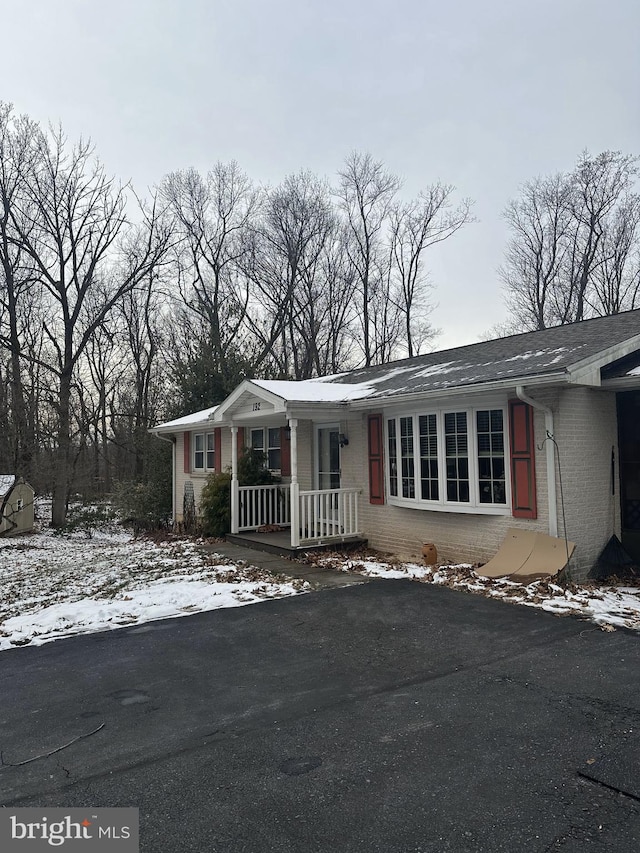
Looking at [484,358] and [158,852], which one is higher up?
[484,358]

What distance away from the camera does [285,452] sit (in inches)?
501

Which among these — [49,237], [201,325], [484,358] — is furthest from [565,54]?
[201,325]

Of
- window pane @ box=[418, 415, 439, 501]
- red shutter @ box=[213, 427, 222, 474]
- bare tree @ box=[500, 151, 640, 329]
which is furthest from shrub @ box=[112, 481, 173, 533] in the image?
bare tree @ box=[500, 151, 640, 329]

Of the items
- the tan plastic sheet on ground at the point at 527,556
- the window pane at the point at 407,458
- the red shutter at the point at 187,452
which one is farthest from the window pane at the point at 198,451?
the tan plastic sheet on ground at the point at 527,556

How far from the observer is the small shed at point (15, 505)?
15594mm

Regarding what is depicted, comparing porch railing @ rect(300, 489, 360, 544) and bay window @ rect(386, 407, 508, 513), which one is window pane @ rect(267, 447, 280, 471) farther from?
bay window @ rect(386, 407, 508, 513)

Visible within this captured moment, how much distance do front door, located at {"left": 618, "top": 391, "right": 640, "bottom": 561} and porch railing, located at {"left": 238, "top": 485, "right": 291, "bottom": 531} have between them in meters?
6.68

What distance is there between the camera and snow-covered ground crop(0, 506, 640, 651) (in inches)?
248

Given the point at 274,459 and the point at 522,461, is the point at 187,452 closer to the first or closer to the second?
the point at 274,459

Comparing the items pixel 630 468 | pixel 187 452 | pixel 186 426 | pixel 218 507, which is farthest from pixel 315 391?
pixel 187 452

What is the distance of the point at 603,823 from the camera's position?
8.68 feet

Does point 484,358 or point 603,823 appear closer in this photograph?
point 603,823

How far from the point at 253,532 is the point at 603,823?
390 inches

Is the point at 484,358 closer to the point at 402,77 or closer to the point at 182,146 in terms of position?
the point at 402,77
